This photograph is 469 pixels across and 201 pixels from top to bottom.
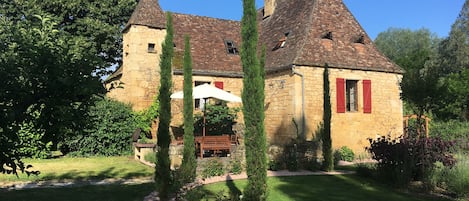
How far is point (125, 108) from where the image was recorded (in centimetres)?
1612

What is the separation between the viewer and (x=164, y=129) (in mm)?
7316

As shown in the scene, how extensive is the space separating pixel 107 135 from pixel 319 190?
9.74 meters

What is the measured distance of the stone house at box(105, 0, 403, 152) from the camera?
15.3m

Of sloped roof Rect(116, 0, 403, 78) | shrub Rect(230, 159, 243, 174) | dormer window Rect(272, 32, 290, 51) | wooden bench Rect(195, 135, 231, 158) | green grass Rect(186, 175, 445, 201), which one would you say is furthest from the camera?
dormer window Rect(272, 32, 290, 51)

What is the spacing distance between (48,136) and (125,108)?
40.7 ft

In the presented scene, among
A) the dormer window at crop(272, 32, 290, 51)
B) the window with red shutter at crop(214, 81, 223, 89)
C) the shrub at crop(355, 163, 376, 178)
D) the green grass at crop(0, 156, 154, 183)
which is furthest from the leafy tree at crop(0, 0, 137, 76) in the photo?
the shrub at crop(355, 163, 376, 178)

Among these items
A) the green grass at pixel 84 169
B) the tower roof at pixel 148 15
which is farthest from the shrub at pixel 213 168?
the tower roof at pixel 148 15

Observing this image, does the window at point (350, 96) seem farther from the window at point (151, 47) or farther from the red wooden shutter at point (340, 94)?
the window at point (151, 47)

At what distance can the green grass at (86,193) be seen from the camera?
7.18m

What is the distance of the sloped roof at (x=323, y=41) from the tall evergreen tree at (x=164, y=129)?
834 centimetres

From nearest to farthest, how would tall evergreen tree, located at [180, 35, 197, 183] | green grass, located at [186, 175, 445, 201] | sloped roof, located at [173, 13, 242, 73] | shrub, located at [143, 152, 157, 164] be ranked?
1. green grass, located at [186, 175, 445, 201]
2. tall evergreen tree, located at [180, 35, 197, 183]
3. shrub, located at [143, 152, 157, 164]
4. sloped roof, located at [173, 13, 242, 73]

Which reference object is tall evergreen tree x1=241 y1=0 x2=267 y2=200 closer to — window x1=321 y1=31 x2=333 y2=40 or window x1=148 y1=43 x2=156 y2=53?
window x1=321 y1=31 x2=333 y2=40

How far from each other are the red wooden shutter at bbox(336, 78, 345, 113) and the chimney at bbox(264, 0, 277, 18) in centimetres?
693

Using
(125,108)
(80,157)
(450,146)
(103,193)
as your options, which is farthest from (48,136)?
(125,108)
